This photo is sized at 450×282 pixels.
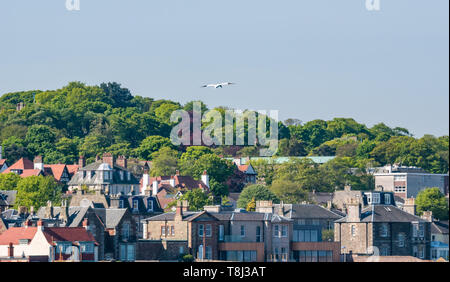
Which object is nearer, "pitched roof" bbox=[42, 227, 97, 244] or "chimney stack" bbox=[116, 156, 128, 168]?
"pitched roof" bbox=[42, 227, 97, 244]

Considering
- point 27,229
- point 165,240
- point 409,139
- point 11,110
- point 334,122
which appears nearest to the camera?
point 27,229

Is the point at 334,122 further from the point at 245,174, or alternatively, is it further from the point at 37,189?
the point at 37,189

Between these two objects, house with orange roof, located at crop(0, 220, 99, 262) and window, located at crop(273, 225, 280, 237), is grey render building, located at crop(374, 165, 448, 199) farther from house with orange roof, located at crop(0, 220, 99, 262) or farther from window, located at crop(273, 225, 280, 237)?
house with orange roof, located at crop(0, 220, 99, 262)

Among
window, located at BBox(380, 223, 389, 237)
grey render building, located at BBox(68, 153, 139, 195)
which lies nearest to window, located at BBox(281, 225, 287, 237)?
window, located at BBox(380, 223, 389, 237)

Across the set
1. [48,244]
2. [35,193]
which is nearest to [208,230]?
[48,244]

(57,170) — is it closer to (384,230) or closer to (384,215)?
(384,215)

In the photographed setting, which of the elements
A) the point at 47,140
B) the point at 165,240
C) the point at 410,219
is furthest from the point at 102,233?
the point at 47,140

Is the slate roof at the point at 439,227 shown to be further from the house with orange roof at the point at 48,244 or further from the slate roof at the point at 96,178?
the house with orange roof at the point at 48,244
